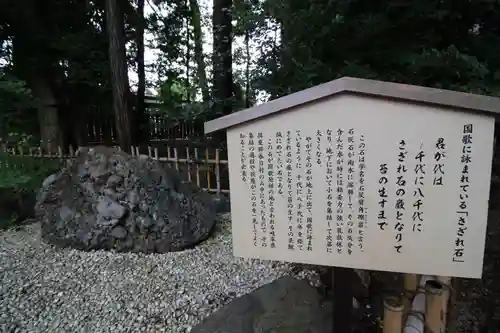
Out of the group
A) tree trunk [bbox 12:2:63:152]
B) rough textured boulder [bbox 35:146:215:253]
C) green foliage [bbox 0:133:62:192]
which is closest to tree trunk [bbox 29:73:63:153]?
tree trunk [bbox 12:2:63:152]

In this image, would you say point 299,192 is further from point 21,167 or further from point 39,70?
point 39,70

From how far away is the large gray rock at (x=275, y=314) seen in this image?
202cm

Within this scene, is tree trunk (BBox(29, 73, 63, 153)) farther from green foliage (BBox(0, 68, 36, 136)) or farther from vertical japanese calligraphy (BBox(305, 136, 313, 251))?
vertical japanese calligraphy (BBox(305, 136, 313, 251))

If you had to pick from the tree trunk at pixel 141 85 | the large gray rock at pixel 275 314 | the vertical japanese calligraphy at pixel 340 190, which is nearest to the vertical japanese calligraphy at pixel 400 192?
the vertical japanese calligraphy at pixel 340 190

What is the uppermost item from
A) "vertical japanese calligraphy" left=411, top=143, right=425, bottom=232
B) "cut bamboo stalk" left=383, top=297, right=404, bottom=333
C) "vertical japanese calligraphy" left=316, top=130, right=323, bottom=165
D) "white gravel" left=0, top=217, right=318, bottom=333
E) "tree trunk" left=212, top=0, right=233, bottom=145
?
"tree trunk" left=212, top=0, right=233, bottom=145

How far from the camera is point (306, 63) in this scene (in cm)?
344

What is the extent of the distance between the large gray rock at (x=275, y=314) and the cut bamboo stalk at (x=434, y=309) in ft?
1.69

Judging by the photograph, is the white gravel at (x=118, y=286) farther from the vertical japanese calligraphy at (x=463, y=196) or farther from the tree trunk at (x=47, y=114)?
the tree trunk at (x=47, y=114)

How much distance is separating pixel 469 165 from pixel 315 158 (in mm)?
591

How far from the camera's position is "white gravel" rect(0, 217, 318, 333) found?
251 centimetres

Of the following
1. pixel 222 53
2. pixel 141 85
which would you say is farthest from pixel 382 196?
pixel 141 85

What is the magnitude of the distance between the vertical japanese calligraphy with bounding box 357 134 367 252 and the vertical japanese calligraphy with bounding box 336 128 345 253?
0.23 feet

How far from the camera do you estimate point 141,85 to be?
9.60 metres

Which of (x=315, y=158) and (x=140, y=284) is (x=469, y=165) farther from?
(x=140, y=284)
